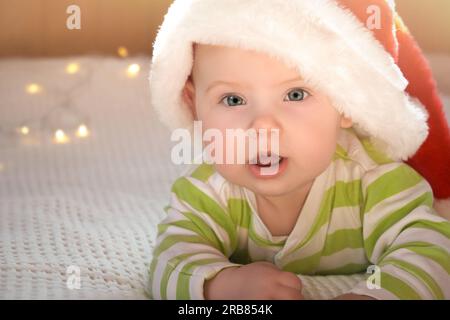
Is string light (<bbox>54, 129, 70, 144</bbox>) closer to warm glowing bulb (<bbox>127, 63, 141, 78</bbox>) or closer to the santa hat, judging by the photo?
warm glowing bulb (<bbox>127, 63, 141, 78</bbox>)

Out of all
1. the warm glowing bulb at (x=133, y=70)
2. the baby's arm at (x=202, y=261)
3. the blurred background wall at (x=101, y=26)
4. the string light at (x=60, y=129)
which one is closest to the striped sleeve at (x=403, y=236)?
the baby's arm at (x=202, y=261)

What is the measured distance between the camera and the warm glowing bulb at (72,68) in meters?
2.03

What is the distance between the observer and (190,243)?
3.51 feet

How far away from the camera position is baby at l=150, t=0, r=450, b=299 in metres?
0.99

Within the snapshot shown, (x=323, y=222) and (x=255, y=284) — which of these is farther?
(x=323, y=222)

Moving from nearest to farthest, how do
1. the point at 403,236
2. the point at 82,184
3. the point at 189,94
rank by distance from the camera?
the point at 403,236 → the point at 189,94 → the point at 82,184

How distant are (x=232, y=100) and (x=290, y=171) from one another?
12 cm

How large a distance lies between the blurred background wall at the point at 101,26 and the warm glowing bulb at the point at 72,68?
0.21 meters

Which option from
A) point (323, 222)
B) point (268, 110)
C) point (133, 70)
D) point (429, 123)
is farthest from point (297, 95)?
point (133, 70)

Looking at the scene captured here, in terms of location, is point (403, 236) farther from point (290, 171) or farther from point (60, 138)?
point (60, 138)

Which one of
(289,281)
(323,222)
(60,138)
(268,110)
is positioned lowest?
(289,281)

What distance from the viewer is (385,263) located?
1001 mm

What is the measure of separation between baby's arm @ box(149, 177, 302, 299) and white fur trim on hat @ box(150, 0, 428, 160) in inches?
6.8
